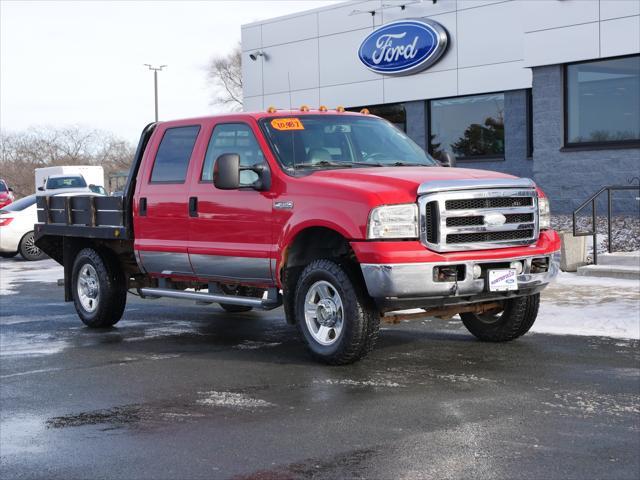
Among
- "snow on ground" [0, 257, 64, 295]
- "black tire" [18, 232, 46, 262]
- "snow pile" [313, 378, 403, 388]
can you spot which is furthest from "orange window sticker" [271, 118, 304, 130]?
"black tire" [18, 232, 46, 262]

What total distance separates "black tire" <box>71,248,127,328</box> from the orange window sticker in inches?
116

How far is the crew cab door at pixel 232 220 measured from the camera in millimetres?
9188

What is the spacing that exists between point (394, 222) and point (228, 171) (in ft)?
Answer: 5.65

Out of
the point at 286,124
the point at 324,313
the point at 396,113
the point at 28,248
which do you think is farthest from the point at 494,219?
the point at 396,113

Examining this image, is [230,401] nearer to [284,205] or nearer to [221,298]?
[284,205]

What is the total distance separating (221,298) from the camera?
970 centimetres

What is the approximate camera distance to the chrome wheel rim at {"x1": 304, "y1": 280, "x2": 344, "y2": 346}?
8.48 metres

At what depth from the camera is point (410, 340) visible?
9984 mm

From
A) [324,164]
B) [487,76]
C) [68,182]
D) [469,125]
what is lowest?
[324,164]

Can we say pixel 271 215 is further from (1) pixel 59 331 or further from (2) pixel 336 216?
(1) pixel 59 331

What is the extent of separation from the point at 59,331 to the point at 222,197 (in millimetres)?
2940

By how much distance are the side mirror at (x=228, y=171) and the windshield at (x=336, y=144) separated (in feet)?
1.43

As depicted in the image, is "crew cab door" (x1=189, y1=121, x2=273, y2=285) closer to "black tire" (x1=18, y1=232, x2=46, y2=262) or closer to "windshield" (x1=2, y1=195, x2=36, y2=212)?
"black tire" (x1=18, y1=232, x2=46, y2=262)

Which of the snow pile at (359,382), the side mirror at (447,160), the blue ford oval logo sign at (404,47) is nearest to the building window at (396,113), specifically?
the blue ford oval logo sign at (404,47)
